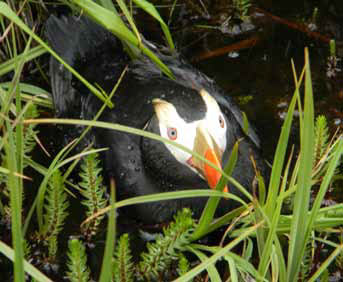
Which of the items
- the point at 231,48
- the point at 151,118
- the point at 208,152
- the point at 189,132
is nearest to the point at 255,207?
the point at 208,152

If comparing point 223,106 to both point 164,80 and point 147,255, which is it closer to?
point 164,80

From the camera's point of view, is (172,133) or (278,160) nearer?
(278,160)

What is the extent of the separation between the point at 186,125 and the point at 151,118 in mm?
213

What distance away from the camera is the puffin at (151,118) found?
104 inches

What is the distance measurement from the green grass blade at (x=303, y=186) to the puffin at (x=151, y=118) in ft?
1.78

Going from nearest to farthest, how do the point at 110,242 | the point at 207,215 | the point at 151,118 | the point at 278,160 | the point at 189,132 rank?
the point at 110,242 < the point at 278,160 < the point at 207,215 < the point at 189,132 < the point at 151,118

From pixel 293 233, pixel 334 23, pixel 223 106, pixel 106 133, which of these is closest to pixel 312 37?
pixel 334 23

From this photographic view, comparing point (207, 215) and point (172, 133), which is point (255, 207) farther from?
point (172, 133)

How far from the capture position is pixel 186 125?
8.60ft

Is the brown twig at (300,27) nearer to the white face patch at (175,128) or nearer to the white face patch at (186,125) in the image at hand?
the white face patch at (186,125)

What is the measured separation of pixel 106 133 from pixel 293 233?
108 centimetres

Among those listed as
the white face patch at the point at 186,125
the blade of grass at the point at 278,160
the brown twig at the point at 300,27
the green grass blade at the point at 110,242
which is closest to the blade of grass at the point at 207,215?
the blade of grass at the point at 278,160

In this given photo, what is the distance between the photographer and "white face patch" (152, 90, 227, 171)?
260 centimetres

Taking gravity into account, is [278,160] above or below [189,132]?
above
